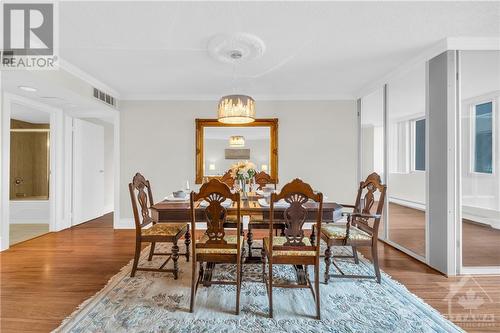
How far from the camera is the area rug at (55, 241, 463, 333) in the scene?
179cm

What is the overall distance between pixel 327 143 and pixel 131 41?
3432 mm

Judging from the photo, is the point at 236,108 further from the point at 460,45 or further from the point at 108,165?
the point at 108,165

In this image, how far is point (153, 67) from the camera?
3.29 m

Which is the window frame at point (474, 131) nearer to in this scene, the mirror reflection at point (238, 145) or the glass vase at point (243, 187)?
the glass vase at point (243, 187)

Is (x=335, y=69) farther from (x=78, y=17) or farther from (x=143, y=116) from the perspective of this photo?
(x=143, y=116)

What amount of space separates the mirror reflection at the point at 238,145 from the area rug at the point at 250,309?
2.37 metres

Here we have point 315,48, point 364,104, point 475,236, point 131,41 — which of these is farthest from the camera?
point 364,104

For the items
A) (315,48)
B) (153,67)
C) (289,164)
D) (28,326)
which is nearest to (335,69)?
(315,48)

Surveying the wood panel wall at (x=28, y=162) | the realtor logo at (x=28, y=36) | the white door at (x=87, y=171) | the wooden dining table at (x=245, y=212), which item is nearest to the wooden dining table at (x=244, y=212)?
the wooden dining table at (x=245, y=212)

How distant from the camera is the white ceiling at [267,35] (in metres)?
2.07

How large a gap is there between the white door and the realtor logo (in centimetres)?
213

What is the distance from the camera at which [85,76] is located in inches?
139

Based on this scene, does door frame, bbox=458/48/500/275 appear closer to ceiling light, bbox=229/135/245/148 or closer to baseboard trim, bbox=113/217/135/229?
ceiling light, bbox=229/135/245/148

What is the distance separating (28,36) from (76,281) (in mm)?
2421
